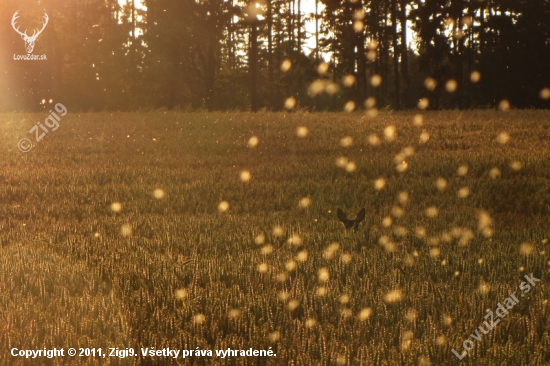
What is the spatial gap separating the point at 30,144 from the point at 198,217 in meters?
11.2

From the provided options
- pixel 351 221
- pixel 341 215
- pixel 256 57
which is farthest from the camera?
pixel 256 57

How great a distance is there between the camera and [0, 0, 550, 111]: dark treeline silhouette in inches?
1638

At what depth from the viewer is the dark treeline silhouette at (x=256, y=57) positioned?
4159cm

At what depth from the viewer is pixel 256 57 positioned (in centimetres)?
4597

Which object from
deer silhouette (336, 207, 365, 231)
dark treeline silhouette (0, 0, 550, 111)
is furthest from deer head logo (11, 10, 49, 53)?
deer silhouette (336, 207, 365, 231)

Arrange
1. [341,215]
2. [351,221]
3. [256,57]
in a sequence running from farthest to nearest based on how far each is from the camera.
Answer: [256,57], [351,221], [341,215]

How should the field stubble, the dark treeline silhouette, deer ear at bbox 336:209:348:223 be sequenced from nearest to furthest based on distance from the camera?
1. the field stubble
2. deer ear at bbox 336:209:348:223
3. the dark treeline silhouette

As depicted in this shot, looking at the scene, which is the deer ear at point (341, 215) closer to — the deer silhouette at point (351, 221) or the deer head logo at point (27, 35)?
the deer silhouette at point (351, 221)

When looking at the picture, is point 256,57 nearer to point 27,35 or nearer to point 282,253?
point 27,35

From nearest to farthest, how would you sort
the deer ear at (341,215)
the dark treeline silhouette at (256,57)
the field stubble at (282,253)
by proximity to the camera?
the field stubble at (282,253) < the deer ear at (341,215) < the dark treeline silhouette at (256,57)

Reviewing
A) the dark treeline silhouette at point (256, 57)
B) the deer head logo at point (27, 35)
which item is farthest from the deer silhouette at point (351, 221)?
the deer head logo at point (27, 35)

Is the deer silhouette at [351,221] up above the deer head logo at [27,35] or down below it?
below

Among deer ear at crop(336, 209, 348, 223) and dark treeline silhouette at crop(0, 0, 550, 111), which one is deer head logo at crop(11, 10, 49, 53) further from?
deer ear at crop(336, 209, 348, 223)

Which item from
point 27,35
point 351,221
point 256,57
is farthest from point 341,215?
point 27,35
